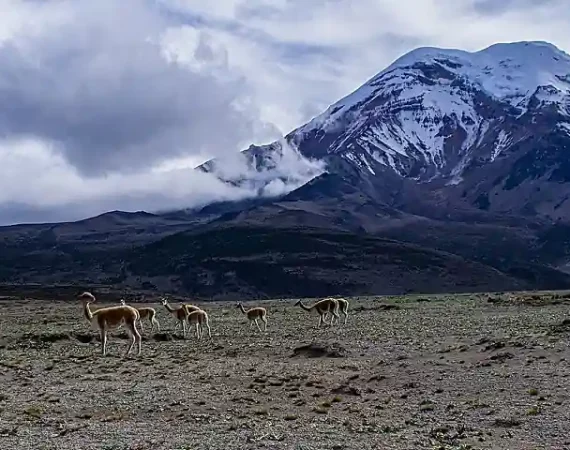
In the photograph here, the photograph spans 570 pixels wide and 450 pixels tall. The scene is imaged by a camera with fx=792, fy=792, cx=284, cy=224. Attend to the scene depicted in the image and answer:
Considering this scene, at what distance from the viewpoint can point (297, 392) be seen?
21.7 metres

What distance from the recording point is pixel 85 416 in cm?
1938

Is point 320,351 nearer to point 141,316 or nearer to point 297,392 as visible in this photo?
point 297,392

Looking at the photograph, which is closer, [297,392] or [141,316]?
[297,392]

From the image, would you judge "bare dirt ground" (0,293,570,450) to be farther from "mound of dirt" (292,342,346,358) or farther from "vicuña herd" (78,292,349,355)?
"vicuña herd" (78,292,349,355)

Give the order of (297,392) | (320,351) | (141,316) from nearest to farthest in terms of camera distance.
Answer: (297,392) < (320,351) < (141,316)

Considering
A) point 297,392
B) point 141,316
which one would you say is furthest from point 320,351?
point 141,316

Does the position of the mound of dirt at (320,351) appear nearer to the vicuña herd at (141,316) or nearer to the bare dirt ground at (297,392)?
the bare dirt ground at (297,392)

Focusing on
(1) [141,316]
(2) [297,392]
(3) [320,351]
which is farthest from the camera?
(1) [141,316]

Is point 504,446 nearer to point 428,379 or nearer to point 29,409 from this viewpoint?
point 428,379

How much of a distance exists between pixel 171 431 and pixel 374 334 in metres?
19.6

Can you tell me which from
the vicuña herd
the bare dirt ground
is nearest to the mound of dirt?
the bare dirt ground

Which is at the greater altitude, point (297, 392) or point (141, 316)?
point (141, 316)

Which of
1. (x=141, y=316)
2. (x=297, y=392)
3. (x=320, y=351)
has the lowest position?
(x=297, y=392)

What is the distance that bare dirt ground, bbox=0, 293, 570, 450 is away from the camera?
16.5m
